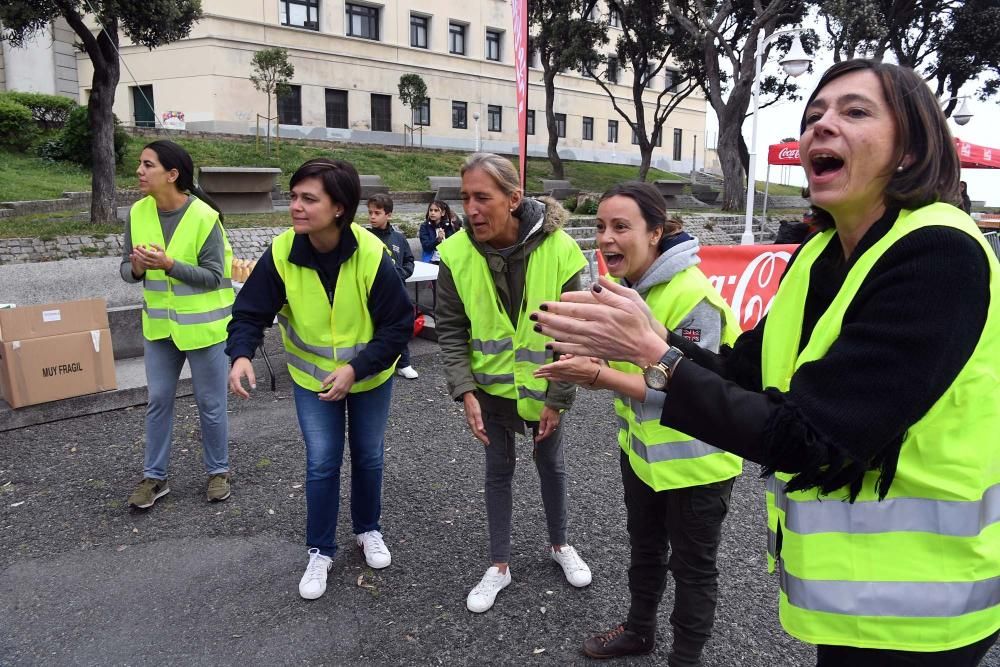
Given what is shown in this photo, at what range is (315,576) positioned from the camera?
3.13 m

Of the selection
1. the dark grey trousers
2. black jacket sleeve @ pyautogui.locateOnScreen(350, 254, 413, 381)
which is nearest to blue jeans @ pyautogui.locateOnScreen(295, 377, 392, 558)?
black jacket sleeve @ pyautogui.locateOnScreen(350, 254, 413, 381)

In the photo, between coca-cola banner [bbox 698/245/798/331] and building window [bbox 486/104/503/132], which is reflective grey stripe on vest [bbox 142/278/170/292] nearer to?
coca-cola banner [bbox 698/245/798/331]

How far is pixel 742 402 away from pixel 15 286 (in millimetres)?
8375

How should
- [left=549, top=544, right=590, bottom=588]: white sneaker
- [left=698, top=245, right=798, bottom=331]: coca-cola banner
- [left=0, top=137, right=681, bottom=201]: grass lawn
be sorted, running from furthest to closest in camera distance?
[left=0, top=137, right=681, bottom=201]: grass lawn
[left=698, top=245, right=798, bottom=331]: coca-cola banner
[left=549, top=544, right=590, bottom=588]: white sneaker

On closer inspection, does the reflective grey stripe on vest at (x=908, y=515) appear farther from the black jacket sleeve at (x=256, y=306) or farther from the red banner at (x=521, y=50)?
the red banner at (x=521, y=50)

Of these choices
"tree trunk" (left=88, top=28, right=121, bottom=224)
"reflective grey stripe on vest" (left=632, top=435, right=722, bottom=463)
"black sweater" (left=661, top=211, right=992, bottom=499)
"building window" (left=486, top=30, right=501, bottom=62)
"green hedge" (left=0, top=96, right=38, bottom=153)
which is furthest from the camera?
"building window" (left=486, top=30, right=501, bottom=62)

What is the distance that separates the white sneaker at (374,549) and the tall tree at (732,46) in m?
21.5

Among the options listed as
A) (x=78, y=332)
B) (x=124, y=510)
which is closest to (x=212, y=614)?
(x=124, y=510)

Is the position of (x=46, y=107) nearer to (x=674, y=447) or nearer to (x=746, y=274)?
(x=746, y=274)

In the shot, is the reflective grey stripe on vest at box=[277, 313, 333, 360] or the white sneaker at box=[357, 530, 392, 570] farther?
the white sneaker at box=[357, 530, 392, 570]

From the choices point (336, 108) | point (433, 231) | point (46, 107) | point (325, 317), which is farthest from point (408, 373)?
point (336, 108)

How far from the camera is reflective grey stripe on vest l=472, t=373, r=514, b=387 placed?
2984mm

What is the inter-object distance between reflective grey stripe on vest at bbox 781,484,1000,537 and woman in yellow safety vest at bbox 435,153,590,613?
4.76 feet

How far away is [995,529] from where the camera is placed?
50.8 inches
